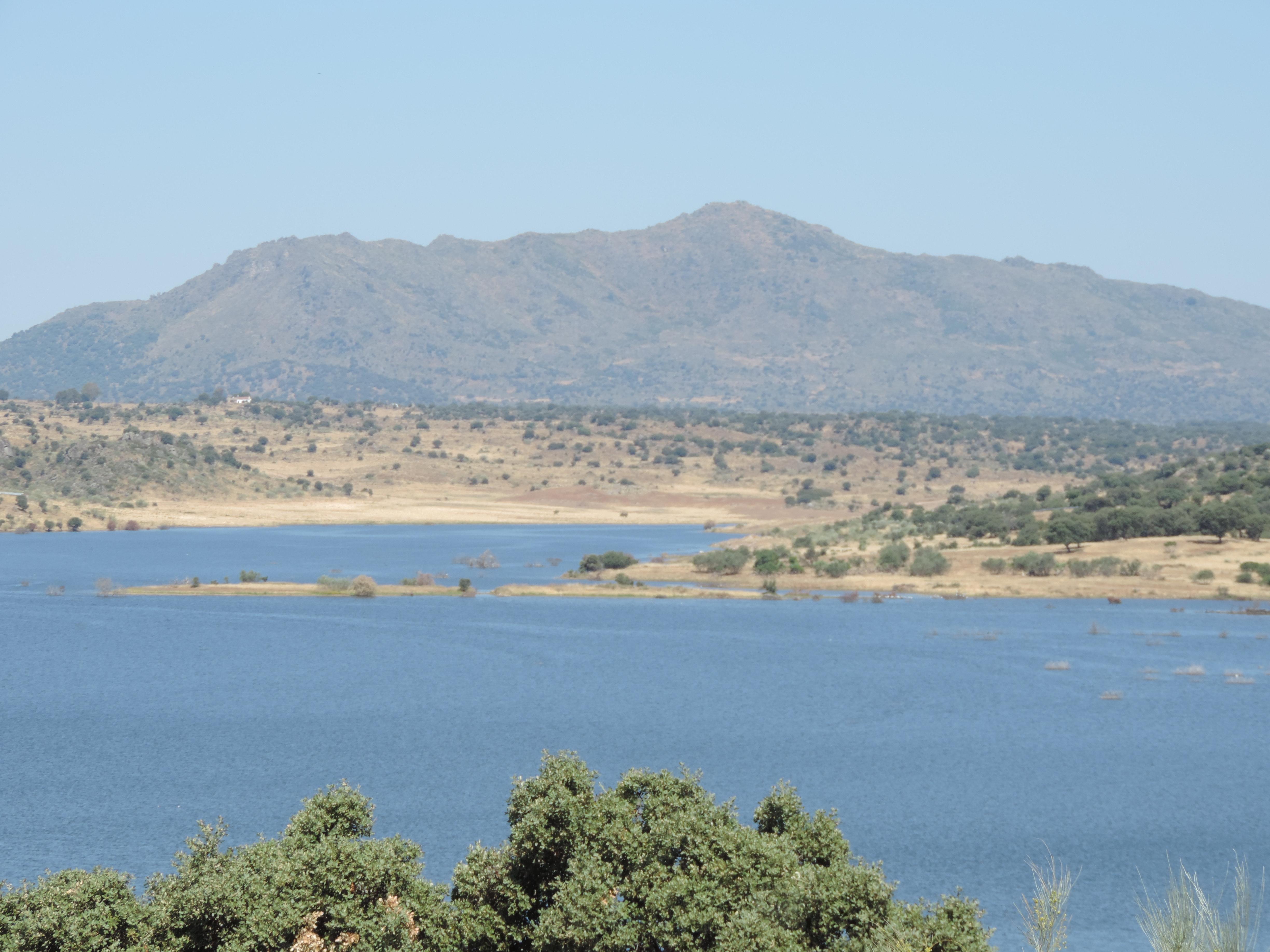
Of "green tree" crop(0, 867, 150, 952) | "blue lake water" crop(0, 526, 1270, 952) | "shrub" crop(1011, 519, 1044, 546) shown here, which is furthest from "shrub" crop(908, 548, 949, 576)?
"green tree" crop(0, 867, 150, 952)

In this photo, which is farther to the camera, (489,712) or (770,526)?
(770,526)

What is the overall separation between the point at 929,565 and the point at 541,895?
7412 cm

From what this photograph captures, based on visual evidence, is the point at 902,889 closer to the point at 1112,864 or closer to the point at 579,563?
the point at 1112,864

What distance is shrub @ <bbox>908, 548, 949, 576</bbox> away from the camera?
9200 centimetres

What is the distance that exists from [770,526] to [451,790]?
91608 millimetres

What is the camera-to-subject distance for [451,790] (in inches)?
1565

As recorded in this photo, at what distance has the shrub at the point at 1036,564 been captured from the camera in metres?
90.2

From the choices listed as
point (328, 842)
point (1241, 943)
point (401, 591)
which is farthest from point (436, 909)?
point (401, 591)

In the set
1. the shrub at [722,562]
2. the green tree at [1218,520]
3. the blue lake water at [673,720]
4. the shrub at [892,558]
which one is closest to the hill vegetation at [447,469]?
the green tree at [1218,520]

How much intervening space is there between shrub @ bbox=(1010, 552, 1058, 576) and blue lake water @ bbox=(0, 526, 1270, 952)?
7603 mm

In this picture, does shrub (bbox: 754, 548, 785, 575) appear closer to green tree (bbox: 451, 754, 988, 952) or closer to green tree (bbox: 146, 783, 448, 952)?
green tree (bbox: 451, 754, 988, 952)

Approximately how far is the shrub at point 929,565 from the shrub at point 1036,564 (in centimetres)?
425

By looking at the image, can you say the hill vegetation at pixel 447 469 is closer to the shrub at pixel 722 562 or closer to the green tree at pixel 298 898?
the shrub at pixel 722 562

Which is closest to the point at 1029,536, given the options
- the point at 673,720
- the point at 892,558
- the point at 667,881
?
the point at 892,558
